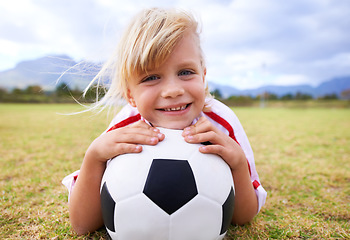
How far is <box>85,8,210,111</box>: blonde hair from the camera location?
1559 mm

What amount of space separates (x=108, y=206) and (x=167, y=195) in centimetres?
35

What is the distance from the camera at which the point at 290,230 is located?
186 centimetres

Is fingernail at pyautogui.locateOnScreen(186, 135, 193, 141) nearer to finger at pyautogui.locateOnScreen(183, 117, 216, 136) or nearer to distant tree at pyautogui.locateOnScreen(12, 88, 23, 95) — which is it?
finger at pyautogui.locateOnScreen(183, 117, 216, 136)

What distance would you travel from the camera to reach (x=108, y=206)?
1.42 metres

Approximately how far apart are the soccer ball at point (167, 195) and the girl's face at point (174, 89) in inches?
10.3

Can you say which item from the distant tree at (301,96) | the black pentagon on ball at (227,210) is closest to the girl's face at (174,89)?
the black pentagon on ball at (227,210)

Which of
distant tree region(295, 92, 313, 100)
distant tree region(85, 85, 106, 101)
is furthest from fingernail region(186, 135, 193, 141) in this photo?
distant tree region(295, 92, 313, 100)

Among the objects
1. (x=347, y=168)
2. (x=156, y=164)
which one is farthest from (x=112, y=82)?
(x=347, y=168)

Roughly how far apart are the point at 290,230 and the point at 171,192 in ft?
3.48

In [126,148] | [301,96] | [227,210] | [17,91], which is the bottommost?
[17,91]

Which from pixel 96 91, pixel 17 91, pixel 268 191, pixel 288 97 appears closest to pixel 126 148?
pixel 96 91

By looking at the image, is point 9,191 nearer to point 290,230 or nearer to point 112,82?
point 112,82

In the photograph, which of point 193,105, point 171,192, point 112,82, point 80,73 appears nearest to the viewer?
point 171,192

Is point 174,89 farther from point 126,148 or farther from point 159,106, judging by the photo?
point 126,148
